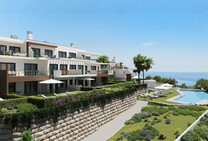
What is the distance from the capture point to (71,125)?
1838cm

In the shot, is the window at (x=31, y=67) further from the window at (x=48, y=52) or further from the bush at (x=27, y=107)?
the bush at (x=27, y=107)

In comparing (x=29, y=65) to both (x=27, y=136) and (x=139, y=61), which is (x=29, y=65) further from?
(x=139, y=61)

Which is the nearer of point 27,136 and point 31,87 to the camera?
point 27,136

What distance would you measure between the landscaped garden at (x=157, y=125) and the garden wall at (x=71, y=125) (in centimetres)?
355

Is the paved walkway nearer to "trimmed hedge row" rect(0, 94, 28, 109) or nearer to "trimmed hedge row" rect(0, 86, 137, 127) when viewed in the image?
"trimmed hedge row" rect(0, 86, 137, 127)

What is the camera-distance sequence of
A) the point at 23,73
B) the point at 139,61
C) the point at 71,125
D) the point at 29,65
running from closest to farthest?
1. the point at 71,125
2. the point at 23,73
3. the point at 29,65
4. the point at 139,61

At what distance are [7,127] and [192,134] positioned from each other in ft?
55.6

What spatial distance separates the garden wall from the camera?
13443 mm

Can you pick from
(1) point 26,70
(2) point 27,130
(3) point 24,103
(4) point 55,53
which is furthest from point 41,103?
(4) point 55,53

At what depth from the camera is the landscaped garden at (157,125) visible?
1690 centimetres

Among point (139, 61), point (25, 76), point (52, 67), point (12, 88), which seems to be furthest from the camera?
point (139, 61)

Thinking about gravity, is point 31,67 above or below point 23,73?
above

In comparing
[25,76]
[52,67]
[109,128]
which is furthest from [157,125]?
[52,67]

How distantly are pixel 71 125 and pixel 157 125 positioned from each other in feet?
34.2
